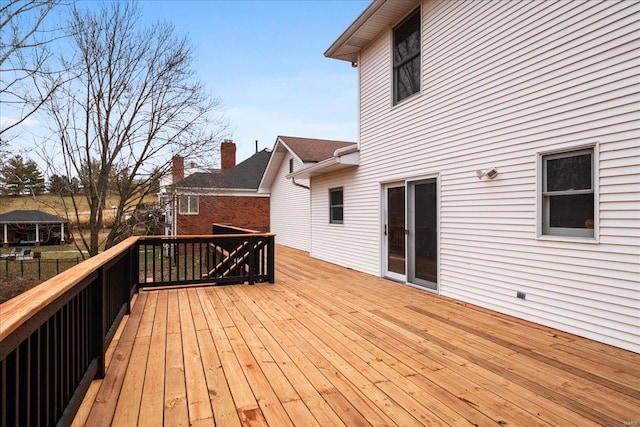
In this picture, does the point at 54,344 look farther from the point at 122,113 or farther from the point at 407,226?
the point at 122,113

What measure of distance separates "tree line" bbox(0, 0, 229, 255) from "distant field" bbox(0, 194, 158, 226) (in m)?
0.08

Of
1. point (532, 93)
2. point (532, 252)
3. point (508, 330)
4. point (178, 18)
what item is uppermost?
point (178, 18)

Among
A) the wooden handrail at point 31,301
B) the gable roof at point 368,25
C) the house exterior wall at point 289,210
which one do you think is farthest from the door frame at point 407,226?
the house exterior wall at point 289,210

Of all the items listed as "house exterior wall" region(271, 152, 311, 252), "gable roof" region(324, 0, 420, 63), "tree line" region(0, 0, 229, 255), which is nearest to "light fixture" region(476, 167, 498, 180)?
"gable roof" region(324, 0, 420, 63)

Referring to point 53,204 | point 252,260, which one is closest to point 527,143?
point 252,260

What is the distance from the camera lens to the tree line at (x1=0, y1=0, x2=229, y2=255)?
1052cm

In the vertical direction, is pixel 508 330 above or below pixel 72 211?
below

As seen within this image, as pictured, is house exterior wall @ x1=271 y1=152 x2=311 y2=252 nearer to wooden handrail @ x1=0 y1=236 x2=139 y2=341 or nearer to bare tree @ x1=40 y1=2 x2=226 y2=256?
bare tree @ x1=40 y1=2 x2=226 y2=256

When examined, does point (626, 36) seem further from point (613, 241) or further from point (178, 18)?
point (178, 18)

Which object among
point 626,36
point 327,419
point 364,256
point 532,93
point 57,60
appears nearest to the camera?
point 327,419

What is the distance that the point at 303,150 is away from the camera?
39.0 ft

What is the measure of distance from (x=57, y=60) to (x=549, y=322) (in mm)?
12412

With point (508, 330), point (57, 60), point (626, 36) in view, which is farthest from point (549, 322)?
point (57, 60)

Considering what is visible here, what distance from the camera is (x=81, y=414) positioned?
7.05ft
